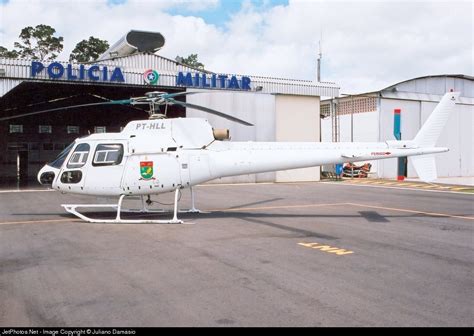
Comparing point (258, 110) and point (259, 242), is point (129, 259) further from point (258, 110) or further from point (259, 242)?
point (258, 110)

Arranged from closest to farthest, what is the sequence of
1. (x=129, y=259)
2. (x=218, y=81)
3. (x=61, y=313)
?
(x=61, y=313) < (x=129, y=259) < (x=218, y=81)

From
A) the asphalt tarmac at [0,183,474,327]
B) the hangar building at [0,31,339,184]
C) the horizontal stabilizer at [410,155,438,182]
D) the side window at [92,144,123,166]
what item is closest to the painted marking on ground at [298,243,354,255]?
the asphalt tarmac at [0,183,474,327]

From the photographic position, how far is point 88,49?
88188 mm

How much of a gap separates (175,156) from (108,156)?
200 centimetres

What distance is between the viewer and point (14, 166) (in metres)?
43.3

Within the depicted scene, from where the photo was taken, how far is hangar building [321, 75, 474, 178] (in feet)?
120

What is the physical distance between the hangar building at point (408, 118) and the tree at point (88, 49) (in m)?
61.0

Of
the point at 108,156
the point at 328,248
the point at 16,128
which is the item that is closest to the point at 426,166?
the point at 328,248

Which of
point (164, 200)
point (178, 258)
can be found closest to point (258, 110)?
point (164, 200)

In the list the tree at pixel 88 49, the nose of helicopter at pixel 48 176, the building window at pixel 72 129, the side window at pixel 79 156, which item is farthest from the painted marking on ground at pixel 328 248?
the tree at pixel 88 49

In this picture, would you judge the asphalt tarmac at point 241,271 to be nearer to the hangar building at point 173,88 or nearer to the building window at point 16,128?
the hangar building at point 173,88

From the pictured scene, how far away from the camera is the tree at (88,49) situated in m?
87.9

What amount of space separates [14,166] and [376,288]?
44.3 m

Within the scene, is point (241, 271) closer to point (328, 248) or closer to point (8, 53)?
point (328, 248)
